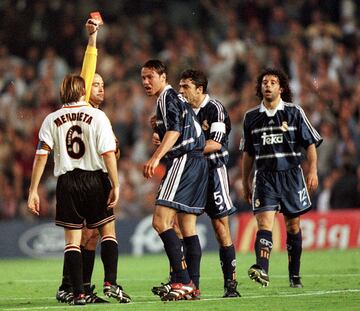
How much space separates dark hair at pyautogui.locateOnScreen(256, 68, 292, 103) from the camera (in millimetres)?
12258

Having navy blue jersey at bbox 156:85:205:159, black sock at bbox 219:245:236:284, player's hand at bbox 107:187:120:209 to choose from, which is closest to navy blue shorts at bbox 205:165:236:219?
black sock at bbox 219:245:236:284

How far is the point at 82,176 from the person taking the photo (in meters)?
10.4

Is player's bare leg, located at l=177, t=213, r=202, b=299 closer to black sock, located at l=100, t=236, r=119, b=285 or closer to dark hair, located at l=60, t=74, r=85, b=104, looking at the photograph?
black sock, located at l=100, t=236, r=119, b=285

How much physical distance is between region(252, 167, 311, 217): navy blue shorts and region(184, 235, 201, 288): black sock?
138cm

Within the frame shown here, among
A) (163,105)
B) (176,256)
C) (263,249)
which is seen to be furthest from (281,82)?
(176,256)

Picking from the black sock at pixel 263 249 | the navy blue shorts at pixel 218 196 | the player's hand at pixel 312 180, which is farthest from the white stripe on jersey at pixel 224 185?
the player's hand at pixel 312 180

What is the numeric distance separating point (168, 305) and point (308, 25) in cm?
1488

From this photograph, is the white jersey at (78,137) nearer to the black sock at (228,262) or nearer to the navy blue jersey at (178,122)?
the navy blue jersey at (178,122)

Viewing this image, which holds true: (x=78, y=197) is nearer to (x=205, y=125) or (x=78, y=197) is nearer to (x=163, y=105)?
(x=163, y=105)

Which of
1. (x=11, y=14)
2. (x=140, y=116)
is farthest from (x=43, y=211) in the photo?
(x=11, y=14)

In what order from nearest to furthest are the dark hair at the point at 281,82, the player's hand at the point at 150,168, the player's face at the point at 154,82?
1. the player's hand at the point at 150,168
2. the player's face at the point at 154,82
3. the dark hair at the point at 281,82

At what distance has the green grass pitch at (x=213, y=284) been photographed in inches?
398

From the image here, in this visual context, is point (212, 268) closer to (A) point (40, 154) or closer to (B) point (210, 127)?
(B) point (210, 127)

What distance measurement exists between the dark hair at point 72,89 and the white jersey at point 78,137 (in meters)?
0.07
